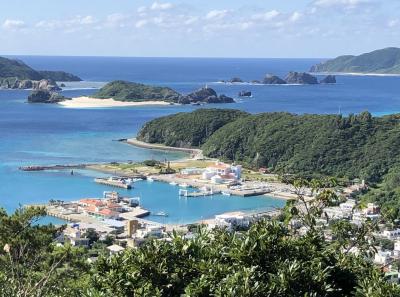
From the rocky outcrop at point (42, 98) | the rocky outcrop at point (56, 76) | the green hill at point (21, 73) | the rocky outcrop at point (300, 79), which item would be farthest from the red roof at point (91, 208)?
the rocky outcrop at point (300, 79)

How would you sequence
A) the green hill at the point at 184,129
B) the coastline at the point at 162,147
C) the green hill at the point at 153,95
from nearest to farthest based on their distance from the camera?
the coastline at the point at 162,147, the green hill at the point at 184,129, the green hill at the point at 153,95

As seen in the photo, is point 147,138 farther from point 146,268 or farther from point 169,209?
point 146,268

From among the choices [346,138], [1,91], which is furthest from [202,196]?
[1,91]

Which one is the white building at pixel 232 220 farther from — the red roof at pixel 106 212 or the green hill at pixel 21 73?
the green hill at pixel 21 73

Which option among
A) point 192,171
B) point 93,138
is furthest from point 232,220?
point 93,138

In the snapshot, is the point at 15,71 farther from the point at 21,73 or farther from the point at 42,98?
the point at 42,98

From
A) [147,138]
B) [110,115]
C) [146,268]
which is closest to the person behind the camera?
[146,268]
